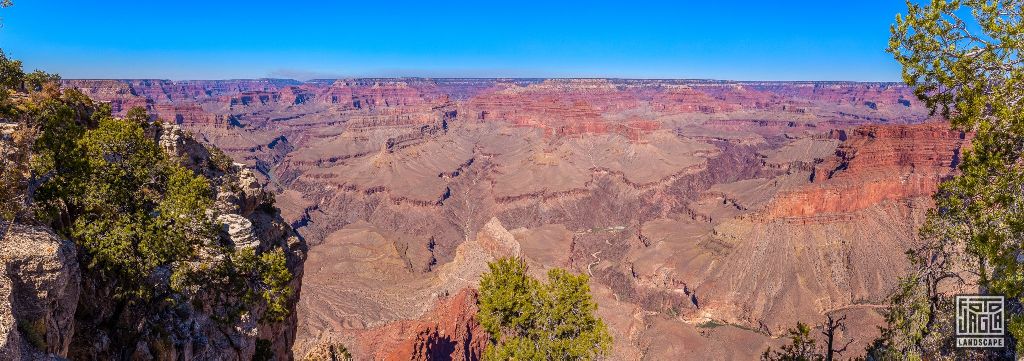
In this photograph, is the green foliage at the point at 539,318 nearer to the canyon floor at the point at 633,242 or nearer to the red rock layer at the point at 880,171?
the canyon floor at the point at 633,242

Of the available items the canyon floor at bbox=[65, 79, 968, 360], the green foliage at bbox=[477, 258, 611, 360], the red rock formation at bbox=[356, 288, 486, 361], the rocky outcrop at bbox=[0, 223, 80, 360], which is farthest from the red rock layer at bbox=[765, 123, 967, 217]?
the rocky outcrop at bbox=[0, 223, 80, 360]

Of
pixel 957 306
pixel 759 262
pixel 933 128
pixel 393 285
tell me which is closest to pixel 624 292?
pixel 759 262

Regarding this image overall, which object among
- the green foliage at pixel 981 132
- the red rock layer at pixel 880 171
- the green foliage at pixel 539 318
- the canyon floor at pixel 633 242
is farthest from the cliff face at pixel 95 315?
the red rock layer at pixel 880 171

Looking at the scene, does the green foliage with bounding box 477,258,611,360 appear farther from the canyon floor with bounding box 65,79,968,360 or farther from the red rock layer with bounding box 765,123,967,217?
the red rock layer with bounding box 765,123,967,217

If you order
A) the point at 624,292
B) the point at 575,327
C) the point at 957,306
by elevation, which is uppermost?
the point at 957,306

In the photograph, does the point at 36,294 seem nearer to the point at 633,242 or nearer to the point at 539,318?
the point at 539,318

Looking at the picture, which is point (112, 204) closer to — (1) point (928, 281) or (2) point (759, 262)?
(1) point (928, 281)

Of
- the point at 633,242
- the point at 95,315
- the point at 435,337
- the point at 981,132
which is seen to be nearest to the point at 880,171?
the point at 633,242
